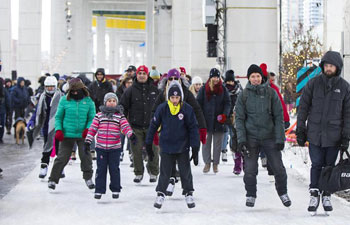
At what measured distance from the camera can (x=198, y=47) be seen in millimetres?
31953

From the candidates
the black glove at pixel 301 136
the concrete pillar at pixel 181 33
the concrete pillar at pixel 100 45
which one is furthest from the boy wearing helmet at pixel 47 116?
the concrete pillar at pixel 100 45

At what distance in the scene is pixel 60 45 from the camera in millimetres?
61281

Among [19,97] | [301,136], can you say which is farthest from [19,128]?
[301,136]

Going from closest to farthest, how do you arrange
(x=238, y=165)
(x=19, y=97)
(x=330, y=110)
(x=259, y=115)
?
(x=330, y=110) < (x=259, y=115) < (x=238, y=165) < (x=19, y=97)

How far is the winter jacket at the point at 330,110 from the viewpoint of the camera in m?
7.32

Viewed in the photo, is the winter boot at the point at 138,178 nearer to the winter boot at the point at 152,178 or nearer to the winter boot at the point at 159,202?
the winter boot at the point at 152,178

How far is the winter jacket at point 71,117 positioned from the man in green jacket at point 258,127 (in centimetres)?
253

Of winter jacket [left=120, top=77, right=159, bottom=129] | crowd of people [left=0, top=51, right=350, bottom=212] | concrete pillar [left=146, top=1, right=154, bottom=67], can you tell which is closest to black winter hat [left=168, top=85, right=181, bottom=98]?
crowd of people [left=0, top=51, right=350, bottom=212]

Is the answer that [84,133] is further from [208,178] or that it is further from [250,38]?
[250,38]

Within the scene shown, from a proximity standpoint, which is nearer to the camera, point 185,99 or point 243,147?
point 243,147

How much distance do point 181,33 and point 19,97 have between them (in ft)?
69.1

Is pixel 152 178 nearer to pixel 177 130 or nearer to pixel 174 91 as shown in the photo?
pixel 177 130

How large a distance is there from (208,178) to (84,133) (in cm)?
272

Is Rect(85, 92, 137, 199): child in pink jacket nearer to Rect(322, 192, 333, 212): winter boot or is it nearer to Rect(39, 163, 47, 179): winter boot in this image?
Rect(39, 163, 47, 179): winter boot
